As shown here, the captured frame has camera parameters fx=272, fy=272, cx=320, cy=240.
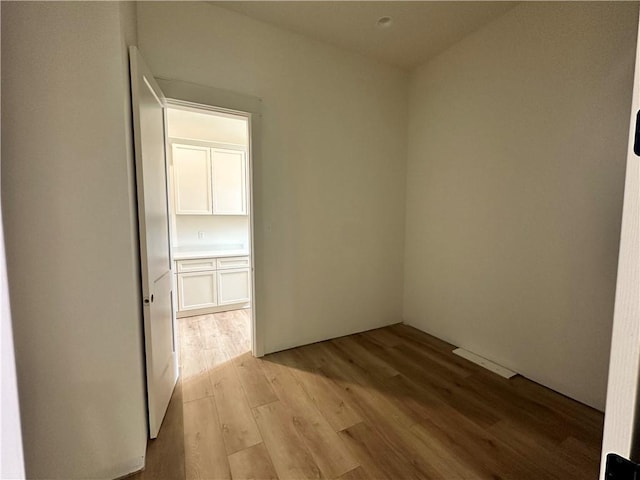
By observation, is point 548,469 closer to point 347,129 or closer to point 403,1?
point 347,129

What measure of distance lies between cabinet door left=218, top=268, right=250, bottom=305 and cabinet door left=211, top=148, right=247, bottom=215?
95cm

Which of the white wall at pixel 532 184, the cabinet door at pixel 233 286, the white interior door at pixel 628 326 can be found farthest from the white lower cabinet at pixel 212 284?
the white interior door at pixel 628 326

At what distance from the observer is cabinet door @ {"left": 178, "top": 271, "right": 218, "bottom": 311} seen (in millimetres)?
3352

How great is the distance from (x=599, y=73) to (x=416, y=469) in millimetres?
2643

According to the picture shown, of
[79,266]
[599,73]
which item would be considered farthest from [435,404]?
[599,73]

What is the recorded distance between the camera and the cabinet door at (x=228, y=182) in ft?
12.9

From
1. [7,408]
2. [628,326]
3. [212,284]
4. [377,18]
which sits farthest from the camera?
[212,284]

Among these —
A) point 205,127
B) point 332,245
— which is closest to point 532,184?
point 332,245

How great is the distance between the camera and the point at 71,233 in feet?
4.02

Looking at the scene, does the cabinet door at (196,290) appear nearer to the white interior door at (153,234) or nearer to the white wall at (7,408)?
the white interior door at (153,234)

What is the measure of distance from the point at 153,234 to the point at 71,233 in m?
0.45

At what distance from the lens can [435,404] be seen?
1.92 meters

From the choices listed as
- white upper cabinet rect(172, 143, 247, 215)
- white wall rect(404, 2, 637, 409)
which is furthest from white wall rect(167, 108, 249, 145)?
white wall rect(404, 2, 637, 409)

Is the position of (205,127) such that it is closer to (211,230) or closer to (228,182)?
(228,182)
